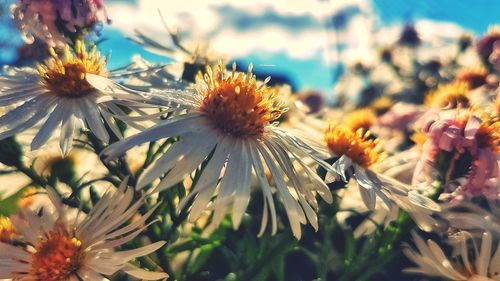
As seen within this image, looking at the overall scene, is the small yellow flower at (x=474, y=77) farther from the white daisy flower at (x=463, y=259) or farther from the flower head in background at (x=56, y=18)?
the flower head in background at (x=56, y=18)

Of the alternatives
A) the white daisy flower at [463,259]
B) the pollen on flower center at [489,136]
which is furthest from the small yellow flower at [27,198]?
the pollen on flower center at [489,136]

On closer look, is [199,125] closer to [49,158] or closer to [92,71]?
[92,71]

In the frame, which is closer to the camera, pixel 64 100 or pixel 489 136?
pixel 64 100

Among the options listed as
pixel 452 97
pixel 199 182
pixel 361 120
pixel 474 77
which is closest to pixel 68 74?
pixel 199 182

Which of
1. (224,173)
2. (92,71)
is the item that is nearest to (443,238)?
(224,173)

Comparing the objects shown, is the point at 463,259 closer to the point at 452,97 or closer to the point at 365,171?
the point at 365,171
